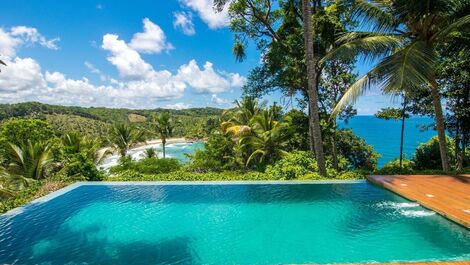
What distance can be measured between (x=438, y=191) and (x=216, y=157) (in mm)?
11796

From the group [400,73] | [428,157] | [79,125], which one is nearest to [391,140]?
[428,157]

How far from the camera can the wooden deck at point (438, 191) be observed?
604cm

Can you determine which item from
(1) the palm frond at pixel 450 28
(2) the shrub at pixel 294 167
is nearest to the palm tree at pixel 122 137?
(2) the shrub at pixel 294 167

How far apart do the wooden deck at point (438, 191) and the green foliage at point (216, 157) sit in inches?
359

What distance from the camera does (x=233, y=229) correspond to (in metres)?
6.14

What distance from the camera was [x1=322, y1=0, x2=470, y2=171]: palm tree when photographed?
7305 mm

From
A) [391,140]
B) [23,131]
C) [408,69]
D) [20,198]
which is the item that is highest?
[408,69]

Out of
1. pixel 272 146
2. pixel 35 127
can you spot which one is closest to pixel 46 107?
pixel 35 127

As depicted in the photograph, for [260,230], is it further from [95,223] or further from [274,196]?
[95,223]

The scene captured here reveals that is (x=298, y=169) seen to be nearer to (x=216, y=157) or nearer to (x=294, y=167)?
(x=294, y=167)

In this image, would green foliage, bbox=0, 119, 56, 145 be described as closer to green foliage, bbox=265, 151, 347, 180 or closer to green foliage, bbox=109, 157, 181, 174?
green foliage, bbox=109, 157, 181, 174

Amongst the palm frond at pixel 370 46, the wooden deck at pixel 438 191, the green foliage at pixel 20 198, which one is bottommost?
the green foliage at pixel 20 198

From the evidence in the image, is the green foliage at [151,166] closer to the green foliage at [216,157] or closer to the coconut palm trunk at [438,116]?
the green foliage at [216,157]

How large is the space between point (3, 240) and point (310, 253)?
561 centimetres
